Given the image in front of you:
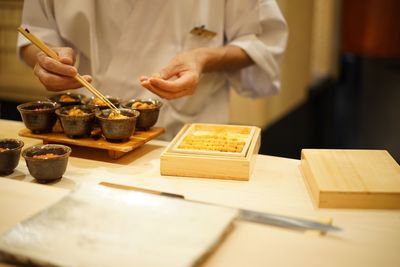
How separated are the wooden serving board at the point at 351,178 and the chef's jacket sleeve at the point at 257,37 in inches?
26.5

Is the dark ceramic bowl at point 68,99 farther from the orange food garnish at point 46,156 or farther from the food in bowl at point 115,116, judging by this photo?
the orange food garnish at point 46,156

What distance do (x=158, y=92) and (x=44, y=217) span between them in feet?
2.18

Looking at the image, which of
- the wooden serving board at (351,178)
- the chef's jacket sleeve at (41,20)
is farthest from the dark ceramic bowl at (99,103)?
the wooden serving board at (351,178)

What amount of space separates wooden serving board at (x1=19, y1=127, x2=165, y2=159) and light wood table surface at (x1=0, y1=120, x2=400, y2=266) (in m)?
0.05

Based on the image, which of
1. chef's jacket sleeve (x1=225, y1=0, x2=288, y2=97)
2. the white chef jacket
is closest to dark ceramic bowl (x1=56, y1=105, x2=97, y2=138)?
the white chef jacket

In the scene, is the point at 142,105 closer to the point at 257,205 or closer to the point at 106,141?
the point at 106,141

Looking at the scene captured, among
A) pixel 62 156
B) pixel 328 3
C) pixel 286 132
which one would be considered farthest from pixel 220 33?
pixel 328 3

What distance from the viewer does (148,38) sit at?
195cm

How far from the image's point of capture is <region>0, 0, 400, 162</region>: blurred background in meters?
4.46

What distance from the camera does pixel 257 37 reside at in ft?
6.67

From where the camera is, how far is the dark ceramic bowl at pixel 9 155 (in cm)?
130

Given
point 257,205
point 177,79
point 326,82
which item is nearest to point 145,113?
point 177,79

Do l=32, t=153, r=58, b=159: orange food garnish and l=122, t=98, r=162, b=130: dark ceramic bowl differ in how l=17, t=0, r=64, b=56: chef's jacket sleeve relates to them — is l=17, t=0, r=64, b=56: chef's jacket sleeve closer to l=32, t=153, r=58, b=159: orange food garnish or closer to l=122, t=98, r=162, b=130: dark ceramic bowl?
l=122, t=98, r=162, b=130: dark ceramic bowl

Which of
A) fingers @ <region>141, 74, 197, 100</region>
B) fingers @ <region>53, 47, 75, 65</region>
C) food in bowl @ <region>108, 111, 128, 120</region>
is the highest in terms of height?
fingers @ <region>53, 47, 75, 65</region>
